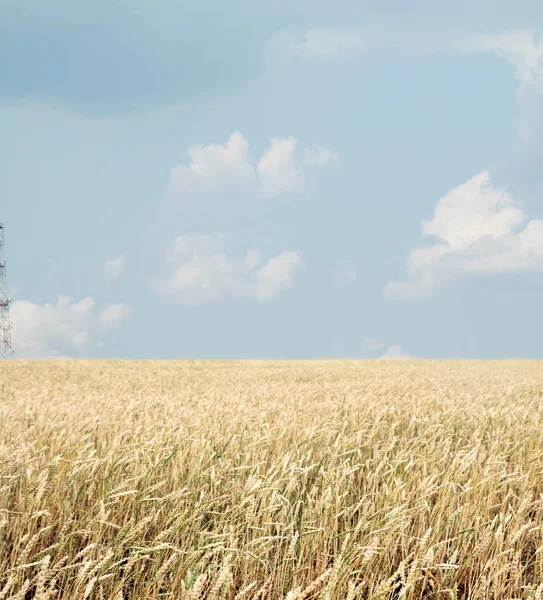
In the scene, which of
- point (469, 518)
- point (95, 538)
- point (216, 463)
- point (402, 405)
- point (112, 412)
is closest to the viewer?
point (95, 538)

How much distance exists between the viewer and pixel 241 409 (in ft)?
20.0

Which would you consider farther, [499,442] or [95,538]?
[499,442]

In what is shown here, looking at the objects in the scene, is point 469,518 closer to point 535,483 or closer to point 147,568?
point 535,483

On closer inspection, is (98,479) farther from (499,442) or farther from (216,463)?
(499,442)

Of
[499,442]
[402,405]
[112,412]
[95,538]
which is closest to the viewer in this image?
[95,538]

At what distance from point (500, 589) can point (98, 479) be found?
2.19 metres

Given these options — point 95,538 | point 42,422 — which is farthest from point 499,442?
point 42,422

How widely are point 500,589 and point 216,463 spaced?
1.87m

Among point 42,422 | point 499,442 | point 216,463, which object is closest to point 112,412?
point 42,422

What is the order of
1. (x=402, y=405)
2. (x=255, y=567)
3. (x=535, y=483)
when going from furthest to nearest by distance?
1. (x=402, y=405)
2. (x=535, y=483)
3. (x=255, y=567)

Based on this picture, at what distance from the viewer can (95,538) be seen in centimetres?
271

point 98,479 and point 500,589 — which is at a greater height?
point 98,479

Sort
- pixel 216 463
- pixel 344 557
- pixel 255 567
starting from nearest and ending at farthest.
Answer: pixel 344 557
pixel 255 567
pixel 216 463

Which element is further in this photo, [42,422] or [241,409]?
[241,409]
